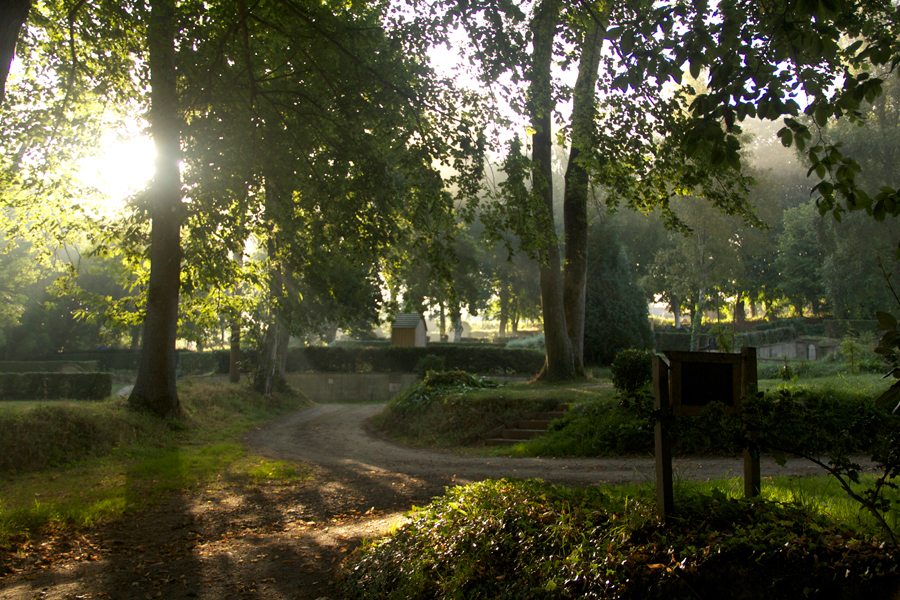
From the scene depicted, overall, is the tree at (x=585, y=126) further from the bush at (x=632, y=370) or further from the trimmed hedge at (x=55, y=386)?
the trimmed hedge at (x=55, y=386)

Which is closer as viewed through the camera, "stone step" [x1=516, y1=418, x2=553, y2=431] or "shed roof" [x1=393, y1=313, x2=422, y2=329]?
"stone step" [x1=516, y1=418, x2=553, y2=431]

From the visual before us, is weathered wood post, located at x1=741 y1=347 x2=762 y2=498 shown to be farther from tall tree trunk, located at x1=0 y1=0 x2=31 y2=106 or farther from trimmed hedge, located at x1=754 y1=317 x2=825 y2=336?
trimmed hedge, located at x1=754 y1=317 x2=825 y2=336

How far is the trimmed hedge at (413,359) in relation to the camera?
1218 inches

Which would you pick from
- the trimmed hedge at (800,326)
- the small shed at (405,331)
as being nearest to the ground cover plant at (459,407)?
the small shed at (405,331)

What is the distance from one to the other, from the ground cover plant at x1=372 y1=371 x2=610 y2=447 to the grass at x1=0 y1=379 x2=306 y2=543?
447 cm

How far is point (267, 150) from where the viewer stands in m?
10.5

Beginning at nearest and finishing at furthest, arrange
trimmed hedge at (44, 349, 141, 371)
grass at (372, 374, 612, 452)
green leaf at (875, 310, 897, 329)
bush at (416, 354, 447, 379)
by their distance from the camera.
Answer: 1. green leaf at (875, 310, 897, 329)
2. grass at (372, 374, 612, 452)
3. bush at (416, 354, 447, 379)
4. trimmed hedge at (44, 349, 141, 371)

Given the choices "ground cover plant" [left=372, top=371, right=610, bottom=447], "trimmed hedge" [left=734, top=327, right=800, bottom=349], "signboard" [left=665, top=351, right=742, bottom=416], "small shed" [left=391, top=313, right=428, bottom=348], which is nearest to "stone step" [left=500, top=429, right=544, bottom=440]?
"ground cover plant" [left=372, top=371, right=610, bottom=447]

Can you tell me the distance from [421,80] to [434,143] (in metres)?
1.17

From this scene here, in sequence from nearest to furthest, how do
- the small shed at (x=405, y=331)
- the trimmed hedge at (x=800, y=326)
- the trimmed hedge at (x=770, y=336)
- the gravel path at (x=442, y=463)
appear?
1. the gravel path at (x=442, y=463)
2. the trimmed hedge at (x=770, y=336)
3. the small shed at (x=405, y=331)
4. the trimmed hedge at (x=800, y=326)

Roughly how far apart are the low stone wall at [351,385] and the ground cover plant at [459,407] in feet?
39.7

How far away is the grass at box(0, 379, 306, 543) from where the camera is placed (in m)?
7.20

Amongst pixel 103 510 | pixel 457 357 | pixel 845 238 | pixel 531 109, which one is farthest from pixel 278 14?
pixel 845 238

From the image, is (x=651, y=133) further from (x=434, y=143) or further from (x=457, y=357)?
(x=457, y=357)
